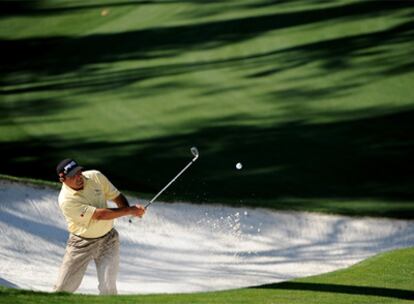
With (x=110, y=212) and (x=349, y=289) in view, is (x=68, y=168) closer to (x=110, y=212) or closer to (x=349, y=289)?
(x=110, y=212)

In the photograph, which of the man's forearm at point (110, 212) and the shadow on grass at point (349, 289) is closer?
the man's forearm at point (110, 212)

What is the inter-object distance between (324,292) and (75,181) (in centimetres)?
215

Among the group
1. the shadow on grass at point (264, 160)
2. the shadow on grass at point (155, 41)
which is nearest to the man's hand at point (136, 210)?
the shadow on grass at point (264, 160)

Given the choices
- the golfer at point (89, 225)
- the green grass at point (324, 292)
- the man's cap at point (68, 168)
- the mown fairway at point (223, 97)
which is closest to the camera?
the green grass at point (324, 292)

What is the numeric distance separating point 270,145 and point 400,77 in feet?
11.9

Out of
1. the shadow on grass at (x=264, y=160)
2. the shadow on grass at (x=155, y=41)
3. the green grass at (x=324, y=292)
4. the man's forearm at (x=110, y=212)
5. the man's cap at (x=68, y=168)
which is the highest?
the shadow on grass at (x=155, y=41)

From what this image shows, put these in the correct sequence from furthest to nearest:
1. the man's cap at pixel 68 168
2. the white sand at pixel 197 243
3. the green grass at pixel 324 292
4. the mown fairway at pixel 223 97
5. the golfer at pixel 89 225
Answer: the mown fairway at pixel 223 97, the white sand at pixel 197 243, the golfer at pixel 89 225, the man's cap at pixel 68 168, the green grass at pixel 324 292

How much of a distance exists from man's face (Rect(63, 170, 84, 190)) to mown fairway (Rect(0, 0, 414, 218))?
3775 mm

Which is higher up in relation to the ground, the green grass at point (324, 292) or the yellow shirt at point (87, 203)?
the yellow shirt at point (87, 203)

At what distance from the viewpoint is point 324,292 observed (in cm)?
904

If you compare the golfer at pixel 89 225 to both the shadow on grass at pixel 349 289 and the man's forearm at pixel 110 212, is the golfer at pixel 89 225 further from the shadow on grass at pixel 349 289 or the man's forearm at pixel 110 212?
the shadow on grass at pixel 349 289

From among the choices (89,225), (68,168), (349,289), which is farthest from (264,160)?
(68,168)

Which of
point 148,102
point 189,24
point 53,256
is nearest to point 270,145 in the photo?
point 148,102

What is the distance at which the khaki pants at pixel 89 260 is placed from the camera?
8.98 meters
